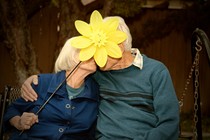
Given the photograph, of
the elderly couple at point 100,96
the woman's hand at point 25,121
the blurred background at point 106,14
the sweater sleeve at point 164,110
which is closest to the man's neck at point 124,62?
the elderly couple at point 100,96

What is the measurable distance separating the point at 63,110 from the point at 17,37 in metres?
2.70

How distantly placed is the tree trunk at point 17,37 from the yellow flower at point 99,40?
271 centimetres

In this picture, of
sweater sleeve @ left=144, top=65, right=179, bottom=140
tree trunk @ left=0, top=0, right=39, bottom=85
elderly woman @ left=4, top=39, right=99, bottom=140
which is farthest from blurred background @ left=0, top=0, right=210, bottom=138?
sweater sleeve @ left=144, top=65, right=179, bottom=140

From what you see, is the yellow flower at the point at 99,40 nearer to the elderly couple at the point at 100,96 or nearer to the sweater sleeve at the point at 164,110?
the elderly couple at the point at 100,96

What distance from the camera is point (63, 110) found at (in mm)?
2492

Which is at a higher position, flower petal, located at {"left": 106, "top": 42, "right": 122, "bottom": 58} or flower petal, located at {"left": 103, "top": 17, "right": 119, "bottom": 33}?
flower petal, located at {"left": 103, "top": 17, "right": 119, "bottom": 33}

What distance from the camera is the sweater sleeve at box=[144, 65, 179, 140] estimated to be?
2270mm

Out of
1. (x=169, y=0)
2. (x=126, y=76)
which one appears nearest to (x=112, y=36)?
(x=126, y=76)

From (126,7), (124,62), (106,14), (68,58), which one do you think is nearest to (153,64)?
(124,62)

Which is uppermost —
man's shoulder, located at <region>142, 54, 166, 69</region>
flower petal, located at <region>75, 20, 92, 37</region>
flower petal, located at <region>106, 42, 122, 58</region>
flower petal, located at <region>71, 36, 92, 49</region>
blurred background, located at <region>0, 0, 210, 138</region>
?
flower petal, located at <region>75, 20, 92, 37</region>

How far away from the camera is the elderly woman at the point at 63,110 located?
97.7 inches

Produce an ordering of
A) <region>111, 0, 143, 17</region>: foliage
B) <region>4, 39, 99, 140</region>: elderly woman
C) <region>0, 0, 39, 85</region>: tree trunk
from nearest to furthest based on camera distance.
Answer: <region>4, 39, 99, 140</region>: elderly woman < <region>0, 0, 39, 85</region>: tree trunk < <region>111, 0, 143, 17</region>: foliage

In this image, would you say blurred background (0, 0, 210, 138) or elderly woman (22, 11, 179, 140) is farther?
blurred background (0, 0, 210, 138)

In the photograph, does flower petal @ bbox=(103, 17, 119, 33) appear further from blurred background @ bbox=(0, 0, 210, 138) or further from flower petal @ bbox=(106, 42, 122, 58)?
blurred background @ bbox=(0, 0, 210, 138)
